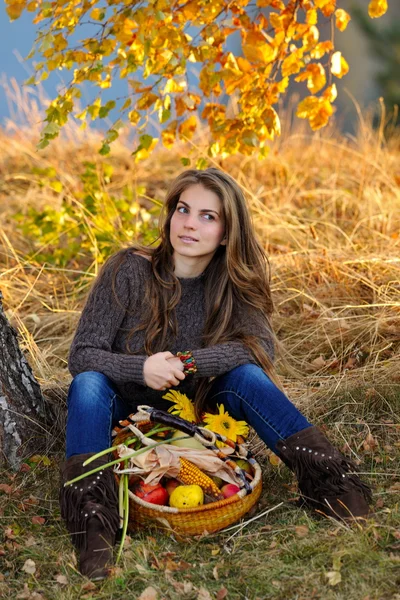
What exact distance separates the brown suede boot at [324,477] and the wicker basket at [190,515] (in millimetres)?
217

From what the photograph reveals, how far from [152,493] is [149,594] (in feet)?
1.48

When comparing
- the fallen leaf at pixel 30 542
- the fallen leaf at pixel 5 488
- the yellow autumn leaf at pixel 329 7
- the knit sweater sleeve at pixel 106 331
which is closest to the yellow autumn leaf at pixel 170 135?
the yellow autumn leaf at pixel 329 7

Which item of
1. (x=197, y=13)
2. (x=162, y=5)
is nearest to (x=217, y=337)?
(x=162, y=5)

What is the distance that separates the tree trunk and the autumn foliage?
102 centimetres

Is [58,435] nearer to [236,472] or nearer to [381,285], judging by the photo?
[236,472]

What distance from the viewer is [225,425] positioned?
304 centimetres

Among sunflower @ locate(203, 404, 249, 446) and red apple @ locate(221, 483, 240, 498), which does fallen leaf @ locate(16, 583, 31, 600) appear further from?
sunflower @ locate(203, 404, 249, 446)

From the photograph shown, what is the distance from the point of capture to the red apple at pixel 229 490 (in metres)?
2.77

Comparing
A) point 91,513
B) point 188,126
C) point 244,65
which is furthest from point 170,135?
point 91,513

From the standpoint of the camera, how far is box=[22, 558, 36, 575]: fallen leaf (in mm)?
2568

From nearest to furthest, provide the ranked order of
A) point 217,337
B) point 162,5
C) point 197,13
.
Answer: point 217,337 < point 162,5 < point 197,13

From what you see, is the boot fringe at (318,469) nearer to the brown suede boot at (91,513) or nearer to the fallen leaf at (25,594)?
Answer: the brown suede boot at (91,513)

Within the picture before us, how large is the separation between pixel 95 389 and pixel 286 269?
223 cm

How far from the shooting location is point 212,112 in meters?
4.42
